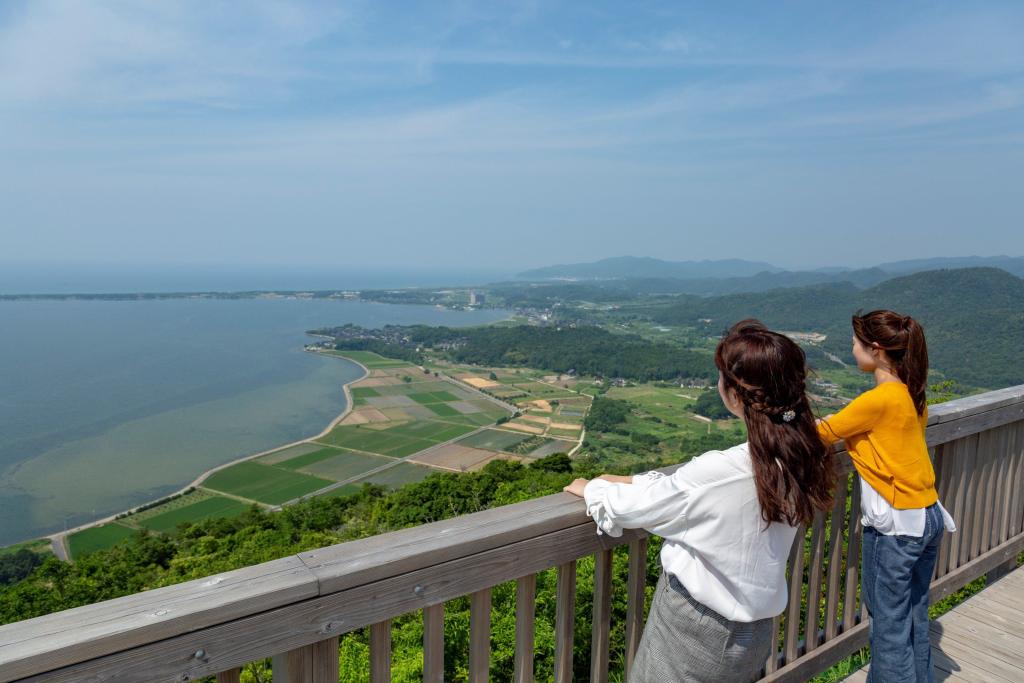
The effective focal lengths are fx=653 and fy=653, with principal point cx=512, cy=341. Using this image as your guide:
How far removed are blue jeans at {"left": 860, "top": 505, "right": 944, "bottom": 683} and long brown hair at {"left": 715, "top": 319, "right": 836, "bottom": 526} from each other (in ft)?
3.13

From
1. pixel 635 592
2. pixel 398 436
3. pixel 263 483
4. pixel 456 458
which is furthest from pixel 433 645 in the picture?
pixel 398 436

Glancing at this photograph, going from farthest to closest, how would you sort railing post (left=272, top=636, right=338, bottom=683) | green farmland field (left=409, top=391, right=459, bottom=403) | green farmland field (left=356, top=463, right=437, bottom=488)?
green farmland field (left=409, top=391, right=459, bottom=403)
green farmland field (left=356, top=463, right=437, bottom=488)
railing post (left=272, top=636, right=338, bottom=683)

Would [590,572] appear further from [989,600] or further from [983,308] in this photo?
[983,308]

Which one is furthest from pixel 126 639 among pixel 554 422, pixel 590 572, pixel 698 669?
pixel 554 422

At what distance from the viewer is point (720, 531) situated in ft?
4.92

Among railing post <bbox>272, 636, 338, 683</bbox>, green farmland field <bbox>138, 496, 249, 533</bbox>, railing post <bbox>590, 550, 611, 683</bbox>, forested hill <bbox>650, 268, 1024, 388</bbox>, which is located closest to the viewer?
railing post <bbox>272, 636, 338, 683</bbox>

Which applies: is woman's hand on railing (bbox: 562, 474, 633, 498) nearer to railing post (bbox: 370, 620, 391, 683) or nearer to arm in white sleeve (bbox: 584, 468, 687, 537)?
arm in white sleeve (bbox: 584, 468, 687, 537)

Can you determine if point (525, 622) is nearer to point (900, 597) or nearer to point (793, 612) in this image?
point (793, 612)

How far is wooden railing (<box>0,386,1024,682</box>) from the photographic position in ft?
3.41

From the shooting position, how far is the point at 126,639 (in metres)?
1.04

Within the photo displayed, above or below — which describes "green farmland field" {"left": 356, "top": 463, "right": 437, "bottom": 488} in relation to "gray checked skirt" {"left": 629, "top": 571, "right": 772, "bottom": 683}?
below

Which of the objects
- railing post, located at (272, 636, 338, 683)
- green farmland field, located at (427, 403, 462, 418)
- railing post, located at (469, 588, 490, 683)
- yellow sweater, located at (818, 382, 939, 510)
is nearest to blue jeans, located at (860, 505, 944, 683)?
yellow sweater, located at (818, 382, 939, 510)

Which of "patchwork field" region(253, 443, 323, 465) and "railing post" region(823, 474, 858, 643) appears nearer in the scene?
"railing post" region(823, 474, 858, 643)

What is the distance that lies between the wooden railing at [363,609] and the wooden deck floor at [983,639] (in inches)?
33.9
